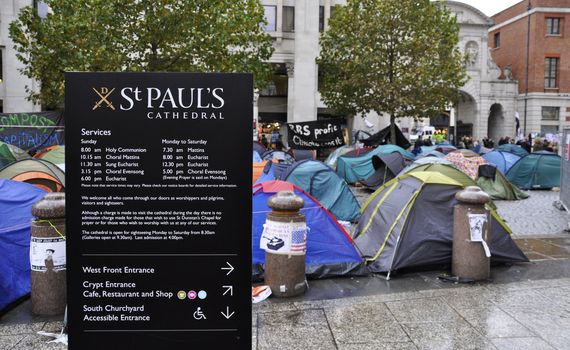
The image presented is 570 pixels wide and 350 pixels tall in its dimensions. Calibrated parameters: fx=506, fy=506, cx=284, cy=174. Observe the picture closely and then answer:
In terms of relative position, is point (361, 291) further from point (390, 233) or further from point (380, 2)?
point (380, 2)

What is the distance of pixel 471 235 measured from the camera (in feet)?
21.9

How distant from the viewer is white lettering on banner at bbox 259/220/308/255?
605 cm

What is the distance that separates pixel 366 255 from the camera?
7609mm

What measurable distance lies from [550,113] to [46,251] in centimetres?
4897

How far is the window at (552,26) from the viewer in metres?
45.8

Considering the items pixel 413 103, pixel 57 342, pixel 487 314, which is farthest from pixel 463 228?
pixel 413 103

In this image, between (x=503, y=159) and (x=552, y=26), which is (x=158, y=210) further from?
(x=552, y=26)

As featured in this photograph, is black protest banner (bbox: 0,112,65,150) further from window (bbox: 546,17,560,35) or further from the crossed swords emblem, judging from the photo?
window (bbox: 546,17,560,35)

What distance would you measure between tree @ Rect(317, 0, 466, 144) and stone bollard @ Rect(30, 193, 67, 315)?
19569 mm

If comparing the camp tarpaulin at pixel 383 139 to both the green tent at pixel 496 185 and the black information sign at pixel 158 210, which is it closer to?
the green tent at pixel 496 185

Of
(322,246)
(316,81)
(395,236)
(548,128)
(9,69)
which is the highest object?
(316,81)

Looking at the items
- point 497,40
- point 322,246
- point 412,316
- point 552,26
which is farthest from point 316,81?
point 497,40

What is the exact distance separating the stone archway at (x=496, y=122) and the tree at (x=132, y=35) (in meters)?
35.4

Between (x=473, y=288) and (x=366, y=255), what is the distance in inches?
64.6
